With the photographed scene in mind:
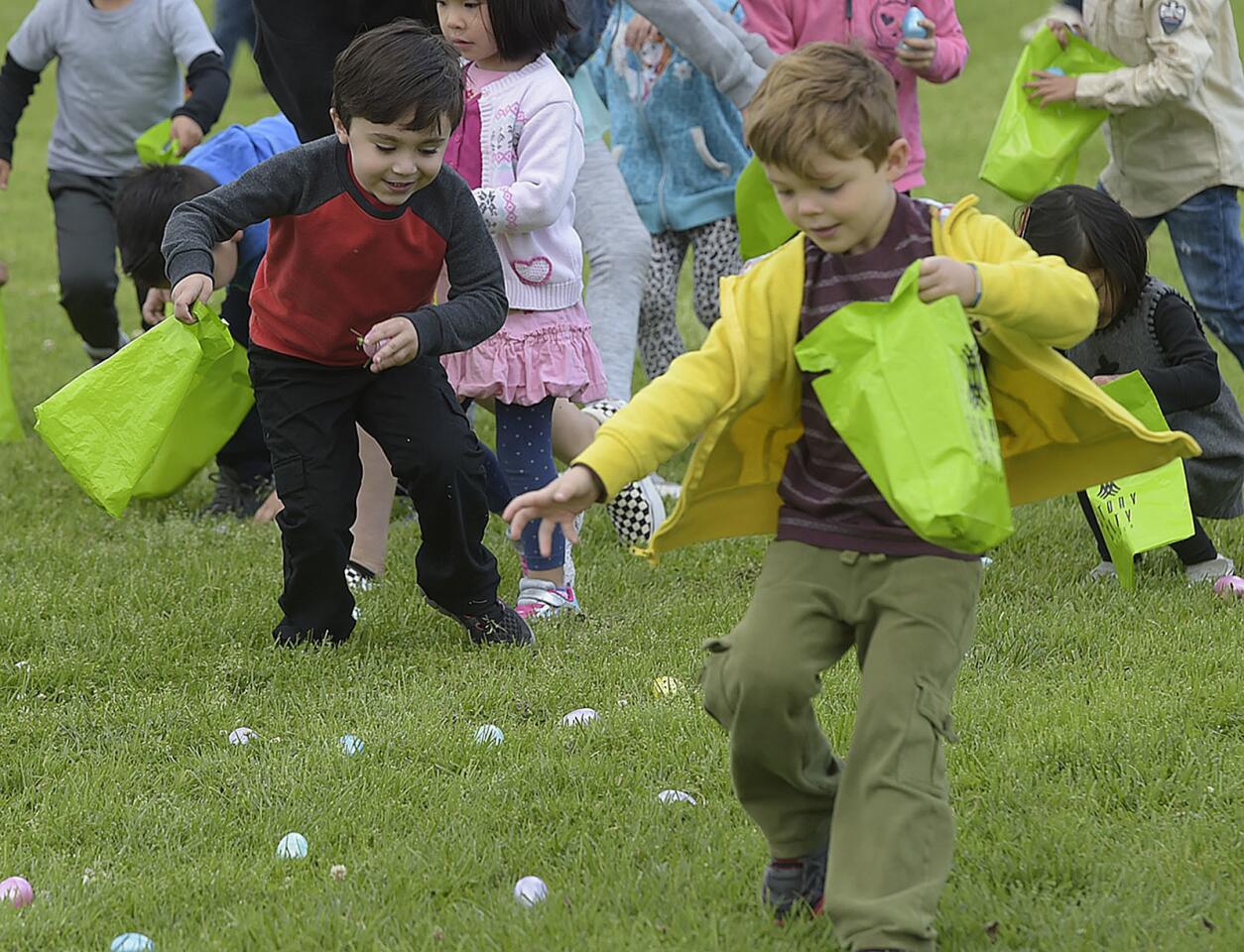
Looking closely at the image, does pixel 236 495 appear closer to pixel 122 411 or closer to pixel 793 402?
pixel 122 411

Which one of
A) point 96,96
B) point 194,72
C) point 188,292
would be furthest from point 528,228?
point 96,96

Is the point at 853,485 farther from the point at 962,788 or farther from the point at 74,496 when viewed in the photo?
the point at 74,496

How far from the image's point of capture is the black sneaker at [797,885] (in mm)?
3027

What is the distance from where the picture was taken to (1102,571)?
5105 mm

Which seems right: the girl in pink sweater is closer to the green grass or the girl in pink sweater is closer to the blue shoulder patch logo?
the blue shoulder patch logo

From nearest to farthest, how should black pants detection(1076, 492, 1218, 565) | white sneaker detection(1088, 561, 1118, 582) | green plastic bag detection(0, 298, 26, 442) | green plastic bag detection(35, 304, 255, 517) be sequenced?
green plastic bag detection(35, 304, 255, 517) < black pants detection(1076, 492, 1218, 565) < white sneaker detection(1088, 561, 1118, 582) < green plastic bag detection(0, 298, 26, 442)

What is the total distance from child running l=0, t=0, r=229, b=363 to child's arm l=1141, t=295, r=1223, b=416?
13.2 feet

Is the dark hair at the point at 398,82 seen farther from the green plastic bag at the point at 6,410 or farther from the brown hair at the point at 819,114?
the green plastic bag at the point at 6,410

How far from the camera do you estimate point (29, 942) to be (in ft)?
9.92

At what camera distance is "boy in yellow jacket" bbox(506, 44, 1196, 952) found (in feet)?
8.93

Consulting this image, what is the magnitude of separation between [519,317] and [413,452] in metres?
0.66

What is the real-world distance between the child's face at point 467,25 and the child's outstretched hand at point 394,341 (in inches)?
41.9

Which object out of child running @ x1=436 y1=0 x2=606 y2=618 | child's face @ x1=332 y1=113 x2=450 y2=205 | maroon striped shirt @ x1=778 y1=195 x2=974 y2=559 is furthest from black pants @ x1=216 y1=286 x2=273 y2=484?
maroon striped shirt @ x1=778 y1=195 x2=974 y2=559

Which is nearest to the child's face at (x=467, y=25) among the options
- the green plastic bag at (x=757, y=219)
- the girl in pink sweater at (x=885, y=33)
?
the green plastic bag at (x=757, y=219)
